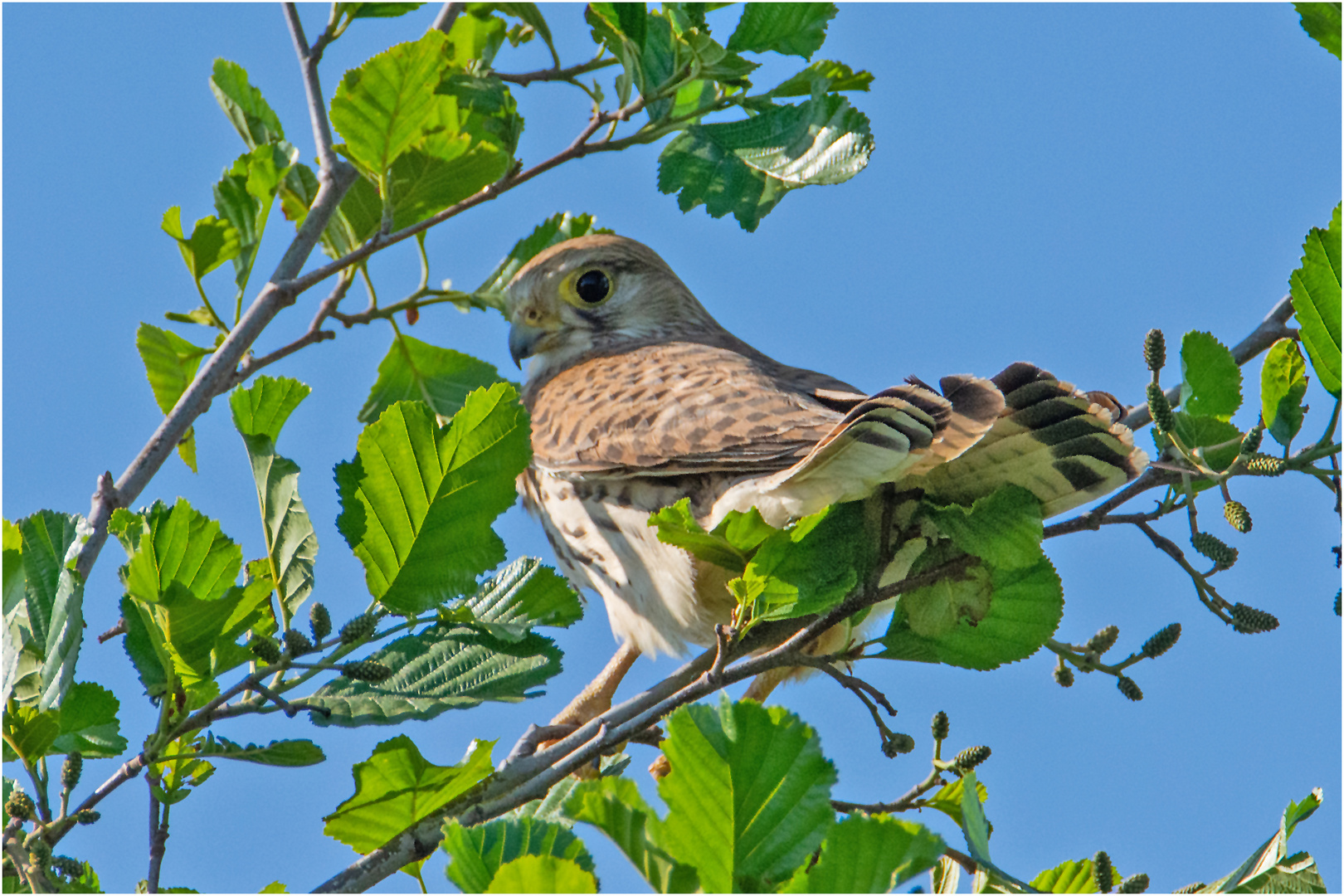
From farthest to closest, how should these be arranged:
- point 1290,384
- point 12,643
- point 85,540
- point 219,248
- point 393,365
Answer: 1. point 393,365
2. point 219,248
3. point 85,540
4. point 12,643
5. point 1290,384

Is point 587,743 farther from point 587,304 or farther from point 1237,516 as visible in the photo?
point 587,304

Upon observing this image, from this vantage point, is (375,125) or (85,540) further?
(375,125)

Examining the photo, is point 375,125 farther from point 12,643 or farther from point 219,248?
point 12,643

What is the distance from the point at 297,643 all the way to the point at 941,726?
1.28 metres

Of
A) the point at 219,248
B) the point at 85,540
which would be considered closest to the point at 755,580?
the point at 85,540

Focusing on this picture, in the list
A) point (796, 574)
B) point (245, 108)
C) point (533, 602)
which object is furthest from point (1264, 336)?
point (245, 108)

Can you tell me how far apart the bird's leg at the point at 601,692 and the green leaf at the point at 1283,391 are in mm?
2264

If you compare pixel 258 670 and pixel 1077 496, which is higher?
pixel 1077 496

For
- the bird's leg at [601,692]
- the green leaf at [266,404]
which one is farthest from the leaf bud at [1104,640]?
the bird's leg at [601,692]

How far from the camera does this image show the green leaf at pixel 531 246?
357cm

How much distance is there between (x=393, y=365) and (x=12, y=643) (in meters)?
1.49

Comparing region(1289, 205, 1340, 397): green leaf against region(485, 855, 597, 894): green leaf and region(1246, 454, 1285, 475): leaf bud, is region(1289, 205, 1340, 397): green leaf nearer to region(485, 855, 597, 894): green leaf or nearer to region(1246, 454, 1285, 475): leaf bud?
region(1246, 454, 1285, 475): leaf bud

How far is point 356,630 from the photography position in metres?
2.20

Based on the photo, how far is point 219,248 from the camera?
319 centimetres
